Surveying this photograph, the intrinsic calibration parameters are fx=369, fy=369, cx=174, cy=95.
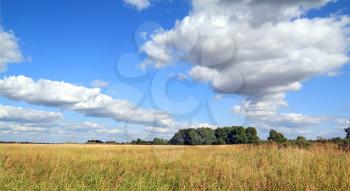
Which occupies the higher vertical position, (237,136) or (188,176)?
(237,136)

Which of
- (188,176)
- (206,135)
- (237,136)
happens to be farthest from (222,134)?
(188,176)

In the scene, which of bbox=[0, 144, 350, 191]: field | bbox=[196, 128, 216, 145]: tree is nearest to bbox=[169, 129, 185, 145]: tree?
bbox=[196, 128, 216, 145]: tree

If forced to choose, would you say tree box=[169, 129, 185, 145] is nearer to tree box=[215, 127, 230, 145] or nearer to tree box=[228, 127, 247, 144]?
tree box=[215, 127, 230, 145]

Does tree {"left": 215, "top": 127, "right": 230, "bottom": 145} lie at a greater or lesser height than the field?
greater

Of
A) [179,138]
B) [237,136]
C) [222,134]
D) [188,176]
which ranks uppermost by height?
[222,134]

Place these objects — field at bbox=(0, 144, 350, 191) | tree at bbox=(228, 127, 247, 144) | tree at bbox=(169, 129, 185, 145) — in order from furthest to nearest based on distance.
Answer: tree at bbox=(228, 127, 247, 144)
tree at bbox=(169, 129, 185, 145)
field at bbox=(0, 144, 350, 191)

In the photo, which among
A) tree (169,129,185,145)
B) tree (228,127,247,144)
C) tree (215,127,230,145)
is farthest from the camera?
tree (215,127,230,145)

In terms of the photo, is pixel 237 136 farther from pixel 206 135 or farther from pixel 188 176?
pixel 188 176

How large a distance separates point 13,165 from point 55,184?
4.53 meters

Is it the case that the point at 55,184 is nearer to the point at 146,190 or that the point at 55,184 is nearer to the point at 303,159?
the point at 146,190

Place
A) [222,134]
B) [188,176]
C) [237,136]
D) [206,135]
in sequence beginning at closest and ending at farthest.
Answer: [188,176] < [206,135] < [237,136] < [222,134]

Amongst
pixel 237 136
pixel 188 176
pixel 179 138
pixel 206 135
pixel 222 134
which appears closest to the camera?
pixel 188 176

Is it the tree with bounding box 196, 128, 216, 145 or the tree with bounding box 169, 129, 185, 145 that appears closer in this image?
the tree with bounding box 169, 129, 185, 145

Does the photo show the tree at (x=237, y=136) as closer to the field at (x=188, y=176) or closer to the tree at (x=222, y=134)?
the tree at (x=222, y=134)
